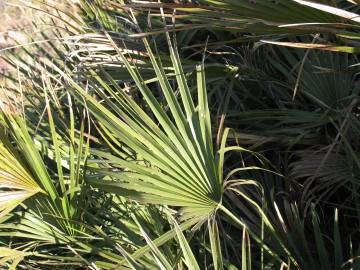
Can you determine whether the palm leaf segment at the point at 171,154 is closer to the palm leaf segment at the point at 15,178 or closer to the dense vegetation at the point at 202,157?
the dense vegetation at the point at 202,157

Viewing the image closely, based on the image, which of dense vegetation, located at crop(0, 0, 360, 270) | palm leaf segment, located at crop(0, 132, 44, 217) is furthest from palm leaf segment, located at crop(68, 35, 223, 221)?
palm leaf segment, located at crop(0, 132, 44, 217)

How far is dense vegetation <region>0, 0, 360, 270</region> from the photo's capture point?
1.19 metres

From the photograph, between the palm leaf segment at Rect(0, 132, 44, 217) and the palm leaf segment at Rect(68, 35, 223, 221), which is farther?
the palm leaf segment at Rect(0, 132, 44, 217)

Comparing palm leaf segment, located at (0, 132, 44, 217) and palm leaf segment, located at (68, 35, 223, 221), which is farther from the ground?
palm leaf segment, located at (68, 35, 223, 221)

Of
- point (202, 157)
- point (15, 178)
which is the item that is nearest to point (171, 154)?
point (202, 157)

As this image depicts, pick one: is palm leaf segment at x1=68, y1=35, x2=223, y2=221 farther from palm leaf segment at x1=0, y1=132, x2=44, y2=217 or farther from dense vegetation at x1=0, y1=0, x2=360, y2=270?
palm leaf segment at x1=0, y1=132, x2=44, y2=217

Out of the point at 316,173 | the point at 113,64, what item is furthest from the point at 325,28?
the point at 113,64

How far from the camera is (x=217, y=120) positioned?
157cm


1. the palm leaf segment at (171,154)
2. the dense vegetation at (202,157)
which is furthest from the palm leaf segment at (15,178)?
the palm leaf segment at (171,154)

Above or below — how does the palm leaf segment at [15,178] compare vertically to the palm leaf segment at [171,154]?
below

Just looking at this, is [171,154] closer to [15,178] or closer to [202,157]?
[202,157]

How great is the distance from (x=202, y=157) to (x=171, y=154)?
0.07 m

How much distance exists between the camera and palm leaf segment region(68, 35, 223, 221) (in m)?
1.24

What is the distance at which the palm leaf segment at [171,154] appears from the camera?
124 centimetres
